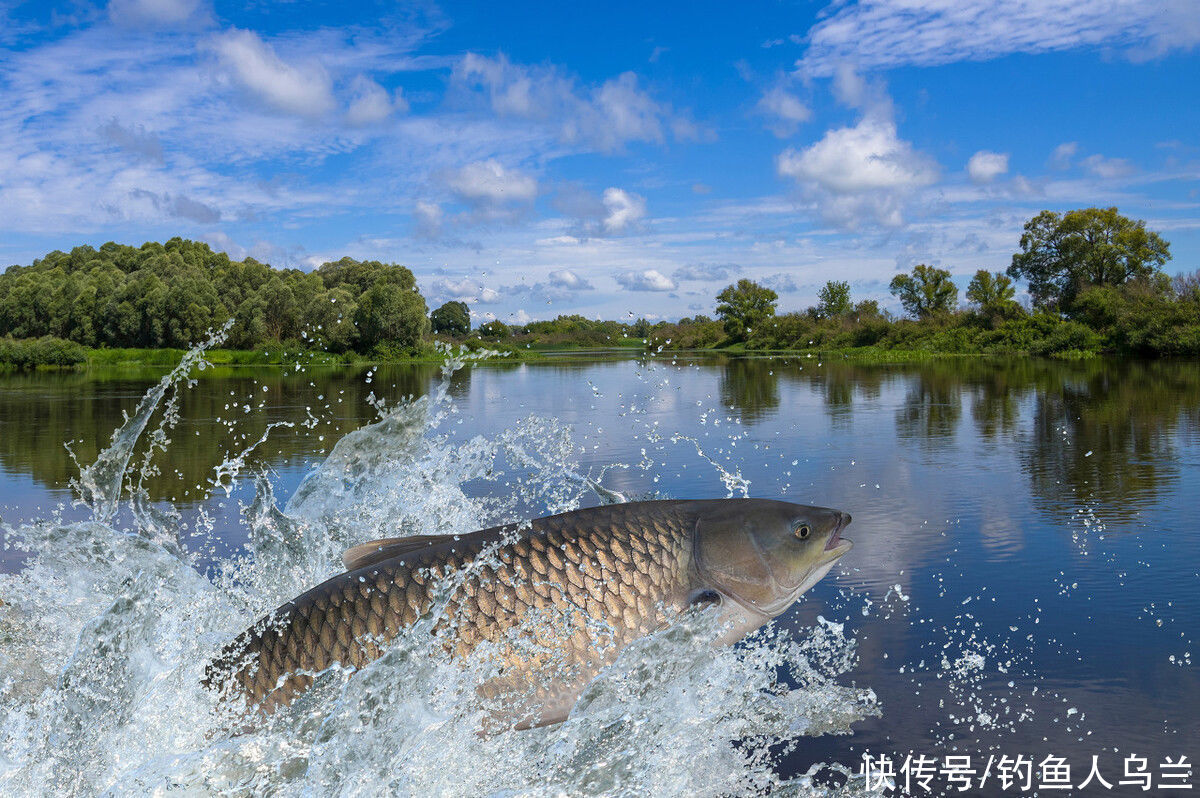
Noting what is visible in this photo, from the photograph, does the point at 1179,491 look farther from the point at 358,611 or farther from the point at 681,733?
the point at 358,611

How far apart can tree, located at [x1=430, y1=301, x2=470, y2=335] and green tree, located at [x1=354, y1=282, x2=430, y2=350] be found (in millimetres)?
3256

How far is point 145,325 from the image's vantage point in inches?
2336

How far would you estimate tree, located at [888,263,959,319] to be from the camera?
7656cm

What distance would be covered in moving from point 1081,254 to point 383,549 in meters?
72.1

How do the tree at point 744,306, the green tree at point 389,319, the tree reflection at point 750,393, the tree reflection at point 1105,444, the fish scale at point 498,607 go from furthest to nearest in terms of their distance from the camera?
1. the tree at point 744,306
2. the green tree at point 389,319
3. the tree reflection at point 750,393
4. the tree reflection at point 1105,444
5. the fish scale at point 498,607

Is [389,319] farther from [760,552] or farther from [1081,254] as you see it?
[760,552]

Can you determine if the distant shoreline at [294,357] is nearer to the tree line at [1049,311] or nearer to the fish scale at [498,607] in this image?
the tree line at [1049,311]

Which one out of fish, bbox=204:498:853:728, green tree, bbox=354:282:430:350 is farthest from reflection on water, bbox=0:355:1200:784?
green tree, bbox=354:282:430:350

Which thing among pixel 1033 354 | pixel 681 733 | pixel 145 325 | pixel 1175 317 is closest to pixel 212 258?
pixel 145 325

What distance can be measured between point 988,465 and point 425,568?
10670mm

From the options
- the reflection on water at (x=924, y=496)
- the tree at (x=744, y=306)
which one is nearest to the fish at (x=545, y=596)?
the reflection on water at (x=924, y=496)

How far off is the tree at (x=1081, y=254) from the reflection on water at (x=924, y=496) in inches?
1807

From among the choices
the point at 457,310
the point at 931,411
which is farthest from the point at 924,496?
the point at 457,310

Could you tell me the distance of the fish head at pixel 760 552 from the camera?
9.41ft
